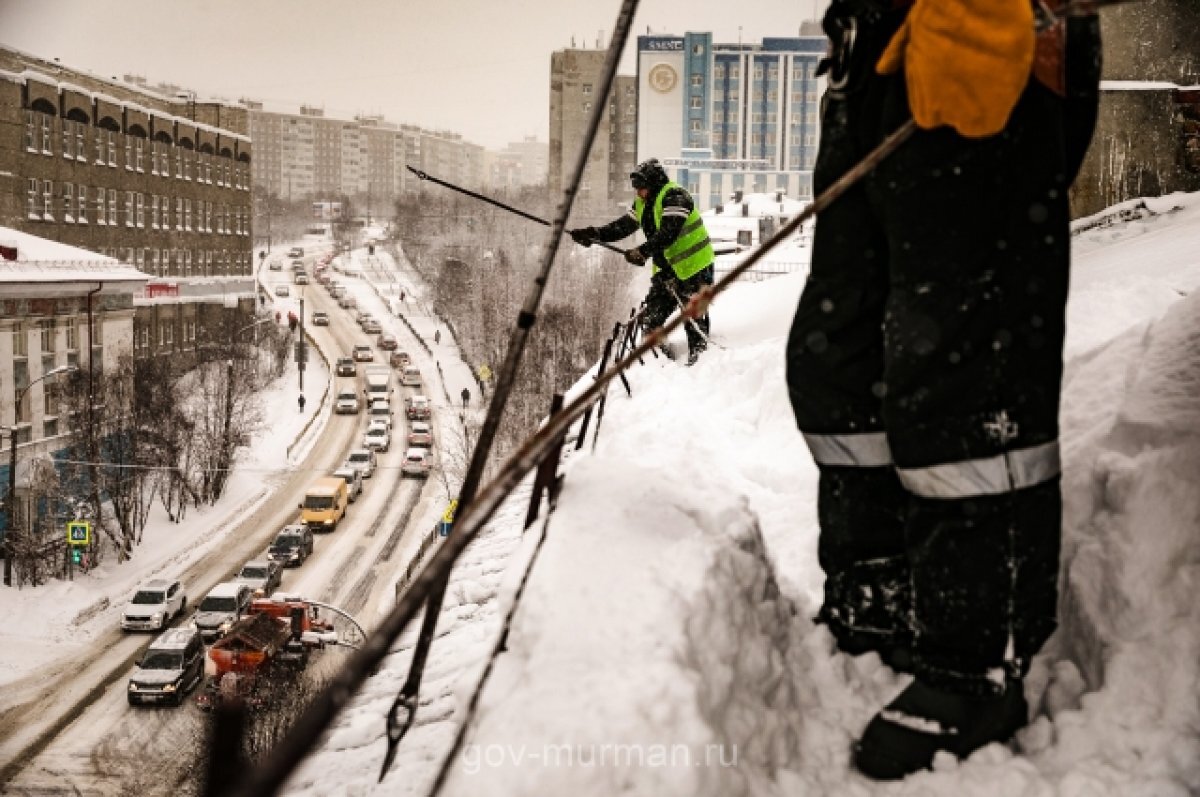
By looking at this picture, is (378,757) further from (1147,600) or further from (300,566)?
(300,566)

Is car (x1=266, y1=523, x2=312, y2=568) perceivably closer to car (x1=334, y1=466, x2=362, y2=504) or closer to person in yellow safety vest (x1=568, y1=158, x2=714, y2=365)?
car (x1=334, y1=466, x2=362, y2=504)

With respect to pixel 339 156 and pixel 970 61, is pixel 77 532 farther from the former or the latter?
pixel 339 156

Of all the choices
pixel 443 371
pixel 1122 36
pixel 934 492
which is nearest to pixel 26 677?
pixel 1122 36

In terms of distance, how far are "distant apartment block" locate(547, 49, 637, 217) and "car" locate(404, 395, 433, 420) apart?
3152 cm

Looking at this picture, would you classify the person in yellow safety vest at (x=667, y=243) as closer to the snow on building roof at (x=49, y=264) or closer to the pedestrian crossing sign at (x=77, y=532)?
the pedestrian crossing sign at (x=77, y=532)

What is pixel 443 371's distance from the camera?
64250mm

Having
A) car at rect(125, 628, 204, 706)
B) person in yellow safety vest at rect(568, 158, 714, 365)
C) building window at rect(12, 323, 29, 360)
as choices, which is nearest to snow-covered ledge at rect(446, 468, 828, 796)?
person in yellow safety vest at rect(568, 158, 714, 365)

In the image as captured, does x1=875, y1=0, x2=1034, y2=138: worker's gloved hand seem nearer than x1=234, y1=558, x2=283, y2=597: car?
Yes

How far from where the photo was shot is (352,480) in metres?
45.4

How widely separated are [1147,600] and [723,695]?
1077mm

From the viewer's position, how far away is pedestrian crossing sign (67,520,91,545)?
30.4 metres

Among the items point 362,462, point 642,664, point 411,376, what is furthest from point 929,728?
point 411,376

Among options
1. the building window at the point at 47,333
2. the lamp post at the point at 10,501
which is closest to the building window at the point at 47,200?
the building window at the point at 47,333

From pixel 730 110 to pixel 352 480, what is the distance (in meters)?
47.7
